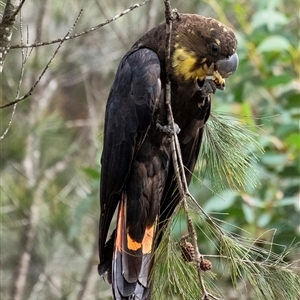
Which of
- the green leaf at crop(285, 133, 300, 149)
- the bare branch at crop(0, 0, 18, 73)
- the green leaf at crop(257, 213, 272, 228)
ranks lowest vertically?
the green leaf at crop(257, 213, 272, 228)

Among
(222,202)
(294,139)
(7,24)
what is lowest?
(222,202)

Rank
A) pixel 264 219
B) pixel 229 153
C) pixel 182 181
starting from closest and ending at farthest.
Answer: pixel 182 181, pixel 229 153, pixel 264 219

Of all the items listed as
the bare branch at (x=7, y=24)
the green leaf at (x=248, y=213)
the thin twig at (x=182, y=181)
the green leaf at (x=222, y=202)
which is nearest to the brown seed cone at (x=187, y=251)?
the thin twig at (x=182, y=181)

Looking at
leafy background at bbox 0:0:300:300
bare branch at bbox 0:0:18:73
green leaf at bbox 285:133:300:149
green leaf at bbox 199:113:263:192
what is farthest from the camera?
leafy background at bbox 0:0:300:300

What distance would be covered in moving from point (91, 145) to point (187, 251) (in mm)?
2793

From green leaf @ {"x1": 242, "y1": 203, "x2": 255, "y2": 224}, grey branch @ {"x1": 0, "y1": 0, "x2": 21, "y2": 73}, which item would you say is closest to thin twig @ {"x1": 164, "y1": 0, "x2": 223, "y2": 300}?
grey branch @ {"x1": 0, "y1": 0, "x2": 21, "y2": 73}

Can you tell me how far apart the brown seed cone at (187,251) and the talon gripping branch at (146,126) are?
334mm

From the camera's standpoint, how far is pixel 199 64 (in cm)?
181

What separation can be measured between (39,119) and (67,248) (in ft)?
3.00

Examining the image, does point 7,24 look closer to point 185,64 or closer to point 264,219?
point 185,64

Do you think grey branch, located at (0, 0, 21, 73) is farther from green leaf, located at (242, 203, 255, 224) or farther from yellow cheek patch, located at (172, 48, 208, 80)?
green leaf, located at (242, 203, 255, 224)

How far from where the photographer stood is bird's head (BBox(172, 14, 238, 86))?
179cm

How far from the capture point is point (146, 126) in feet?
5.79

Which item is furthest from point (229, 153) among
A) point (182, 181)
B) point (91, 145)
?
point (91, 145)
